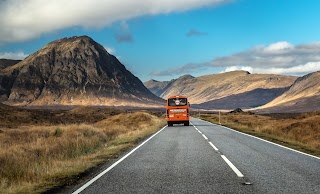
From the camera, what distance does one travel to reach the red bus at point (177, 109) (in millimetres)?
36125

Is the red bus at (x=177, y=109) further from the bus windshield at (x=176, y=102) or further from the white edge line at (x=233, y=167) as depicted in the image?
the white edge line at (x=233, y=167)

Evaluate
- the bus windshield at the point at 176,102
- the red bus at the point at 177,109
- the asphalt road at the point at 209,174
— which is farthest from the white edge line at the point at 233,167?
the bus windshield at the point at 176,102

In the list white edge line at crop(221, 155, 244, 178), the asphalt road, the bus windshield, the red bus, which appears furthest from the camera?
the bus windshield

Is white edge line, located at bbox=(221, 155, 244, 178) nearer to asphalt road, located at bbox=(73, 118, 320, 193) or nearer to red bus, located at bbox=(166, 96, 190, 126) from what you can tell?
asphalt road, located at bbox=(73, 118, 320, 193)

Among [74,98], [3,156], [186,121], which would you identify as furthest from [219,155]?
[74,98]

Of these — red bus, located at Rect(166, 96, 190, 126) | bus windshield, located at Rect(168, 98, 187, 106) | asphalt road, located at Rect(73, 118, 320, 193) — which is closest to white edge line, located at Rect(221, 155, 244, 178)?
asphalt road, located at Rect(73, 118, 320, 193)

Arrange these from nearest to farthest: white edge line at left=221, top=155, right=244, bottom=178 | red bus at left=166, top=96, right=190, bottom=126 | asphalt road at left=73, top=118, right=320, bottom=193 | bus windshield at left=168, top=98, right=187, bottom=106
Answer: asphalt road at left=73, top=118, right=320, bottom=193
white edge line at left=221, top=155, right=244, bottom=178
red bus at left=166, top=96, right=190, bottom=126
bus windshield at left=168, top=98, right=187, bottom=106

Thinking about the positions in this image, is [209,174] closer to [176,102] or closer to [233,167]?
[233,167]

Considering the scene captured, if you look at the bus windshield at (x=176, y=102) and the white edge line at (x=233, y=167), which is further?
the bus windshield at (x=176, y=102)

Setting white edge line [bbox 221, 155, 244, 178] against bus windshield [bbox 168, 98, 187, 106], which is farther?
bus windshield [bbox 168, 98, 187, 106]

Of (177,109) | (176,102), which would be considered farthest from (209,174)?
(176,102)

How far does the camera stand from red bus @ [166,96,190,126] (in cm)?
3612

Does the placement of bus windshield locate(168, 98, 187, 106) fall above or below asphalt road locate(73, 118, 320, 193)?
above

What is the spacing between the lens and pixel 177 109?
119ft
